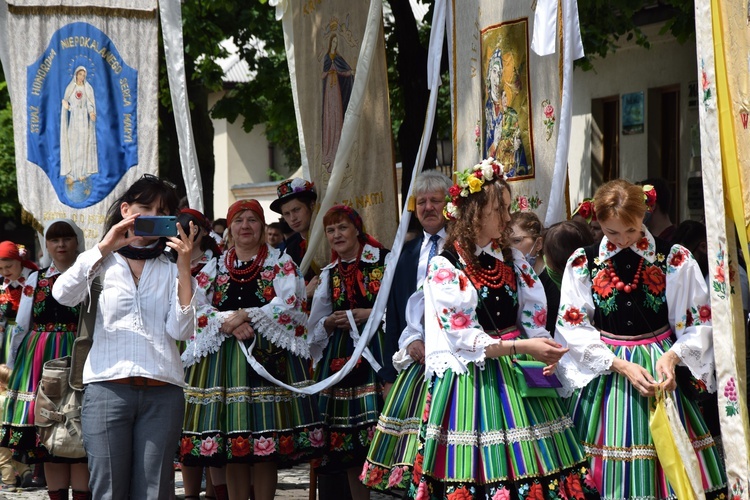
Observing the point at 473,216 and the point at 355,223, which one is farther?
the point at 355,223

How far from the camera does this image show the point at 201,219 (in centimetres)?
618

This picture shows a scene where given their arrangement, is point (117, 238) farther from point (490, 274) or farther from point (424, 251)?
point (424, 251)

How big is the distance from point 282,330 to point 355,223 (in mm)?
753

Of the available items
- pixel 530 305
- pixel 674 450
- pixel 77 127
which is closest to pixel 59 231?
pixel 77 127

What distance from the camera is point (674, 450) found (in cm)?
454

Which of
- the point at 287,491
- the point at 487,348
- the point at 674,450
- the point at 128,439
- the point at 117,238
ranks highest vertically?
the point at 117,238

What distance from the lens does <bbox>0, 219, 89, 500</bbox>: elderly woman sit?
662 centimetres

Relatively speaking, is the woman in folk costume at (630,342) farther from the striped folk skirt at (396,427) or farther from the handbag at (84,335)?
the handbag at (84,335)

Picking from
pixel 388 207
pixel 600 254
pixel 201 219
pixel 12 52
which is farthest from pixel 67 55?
pixel 600 254

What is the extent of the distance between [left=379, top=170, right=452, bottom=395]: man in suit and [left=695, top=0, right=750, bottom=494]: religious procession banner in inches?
67.6

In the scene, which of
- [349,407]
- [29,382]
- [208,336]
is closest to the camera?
[208,336]

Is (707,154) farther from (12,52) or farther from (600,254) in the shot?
(12,52)

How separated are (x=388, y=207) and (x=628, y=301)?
8.58 ft

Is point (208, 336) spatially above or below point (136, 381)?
above
